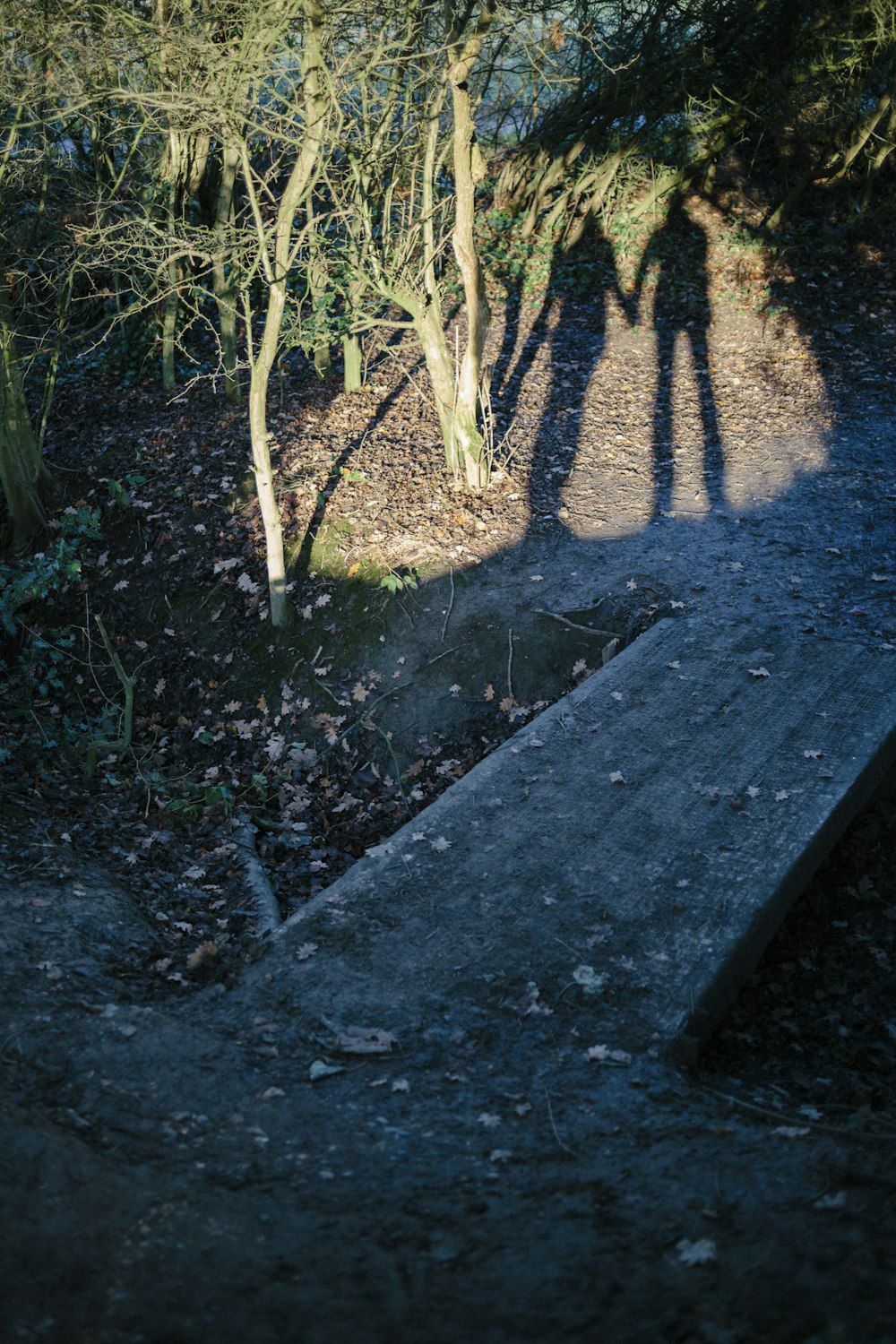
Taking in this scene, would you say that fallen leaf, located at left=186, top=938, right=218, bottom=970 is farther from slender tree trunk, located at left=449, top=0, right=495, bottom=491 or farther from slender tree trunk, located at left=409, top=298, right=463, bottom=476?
slender tree trunk, located at left=409, top=298, right=463, bottom=476

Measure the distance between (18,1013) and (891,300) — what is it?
13.9 metres

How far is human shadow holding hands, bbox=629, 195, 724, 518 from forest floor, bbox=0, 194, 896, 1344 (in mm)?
69

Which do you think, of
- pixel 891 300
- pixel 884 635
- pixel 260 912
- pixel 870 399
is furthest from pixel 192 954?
pixel 891 300

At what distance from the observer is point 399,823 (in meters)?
7.36

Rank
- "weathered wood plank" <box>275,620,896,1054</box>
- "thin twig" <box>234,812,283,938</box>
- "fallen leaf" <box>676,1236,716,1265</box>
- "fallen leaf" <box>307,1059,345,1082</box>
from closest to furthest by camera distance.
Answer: "fallen leaf" <box>676,1236,716,1265</box> < "fallen leaf" <box>307,1059,345,1082</box> < "weathered wood plank" <box>275,620,896,1054</box> < "thin twig" <box>234,812,283,938</box>

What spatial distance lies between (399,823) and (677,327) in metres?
9.88

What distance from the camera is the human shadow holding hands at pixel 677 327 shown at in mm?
10383

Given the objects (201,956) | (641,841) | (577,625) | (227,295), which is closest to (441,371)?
(577,625)

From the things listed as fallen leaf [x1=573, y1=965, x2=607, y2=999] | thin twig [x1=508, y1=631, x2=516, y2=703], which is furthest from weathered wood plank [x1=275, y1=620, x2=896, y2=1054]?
thin twig [x1=508, y1=631, x2=516, y2=703]

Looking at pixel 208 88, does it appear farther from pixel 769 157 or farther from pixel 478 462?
pixel 769 157

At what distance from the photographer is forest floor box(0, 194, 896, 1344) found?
3.05 meters

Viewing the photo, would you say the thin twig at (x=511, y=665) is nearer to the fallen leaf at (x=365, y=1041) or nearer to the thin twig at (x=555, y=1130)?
the fallen leaf at (x=365, y=1041)

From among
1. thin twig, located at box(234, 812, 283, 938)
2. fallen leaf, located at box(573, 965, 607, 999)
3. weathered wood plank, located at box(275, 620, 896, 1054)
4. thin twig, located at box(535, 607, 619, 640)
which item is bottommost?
thin twig, located at box(234, 812, 283, 938)

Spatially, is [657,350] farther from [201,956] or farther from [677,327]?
[201,956]
